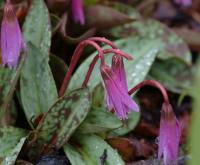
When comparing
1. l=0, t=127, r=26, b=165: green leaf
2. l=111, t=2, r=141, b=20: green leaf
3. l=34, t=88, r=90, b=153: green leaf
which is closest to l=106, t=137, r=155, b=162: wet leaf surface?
l=34, t=88, r=90, b=153: green leaf

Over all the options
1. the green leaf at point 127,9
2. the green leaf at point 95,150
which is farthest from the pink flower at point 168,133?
the green leaf at point 127,9

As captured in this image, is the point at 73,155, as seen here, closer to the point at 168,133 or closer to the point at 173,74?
the point at 168,133

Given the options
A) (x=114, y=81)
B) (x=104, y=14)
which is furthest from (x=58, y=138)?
(x=104, y=14)

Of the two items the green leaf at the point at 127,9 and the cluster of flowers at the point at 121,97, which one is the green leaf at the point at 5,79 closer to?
the cluster of flowers at the point at 121,97

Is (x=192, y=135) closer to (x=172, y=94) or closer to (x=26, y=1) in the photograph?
(x=26, y=1)

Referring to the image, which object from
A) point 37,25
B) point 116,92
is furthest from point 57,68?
point 116,92
